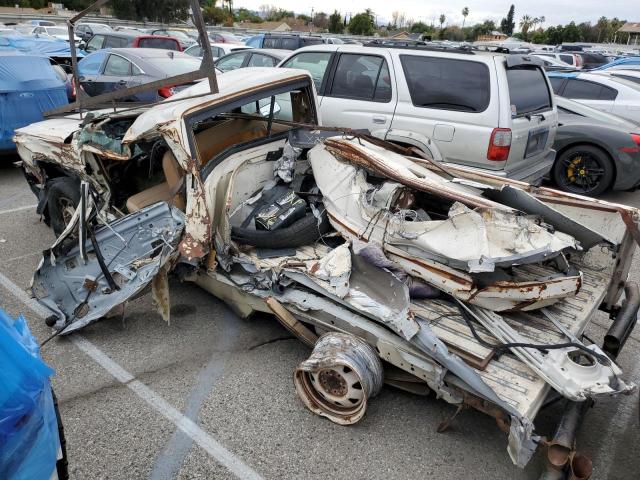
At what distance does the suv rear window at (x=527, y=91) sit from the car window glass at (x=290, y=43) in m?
10.4

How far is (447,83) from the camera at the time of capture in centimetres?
557

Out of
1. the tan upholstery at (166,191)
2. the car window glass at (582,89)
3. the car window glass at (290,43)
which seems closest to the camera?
the tan upholstery at (166,191)

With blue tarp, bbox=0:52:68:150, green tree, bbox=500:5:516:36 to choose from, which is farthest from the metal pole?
green tree, bbox=500:5:516:36

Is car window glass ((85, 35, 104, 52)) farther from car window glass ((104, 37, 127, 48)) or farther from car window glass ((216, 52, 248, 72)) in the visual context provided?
car window glass ((216, 52, 248, 72))

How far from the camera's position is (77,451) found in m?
2.83

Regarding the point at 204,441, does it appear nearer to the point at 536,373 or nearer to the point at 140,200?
the point at 536,373

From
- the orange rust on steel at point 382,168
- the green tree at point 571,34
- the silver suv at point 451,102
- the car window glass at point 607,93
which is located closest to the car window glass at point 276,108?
the silver suv at point 451,102

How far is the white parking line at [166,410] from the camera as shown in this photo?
2760mm

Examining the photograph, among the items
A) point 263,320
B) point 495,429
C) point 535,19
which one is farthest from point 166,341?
point 535,19

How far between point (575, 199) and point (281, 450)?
2609 millimetres

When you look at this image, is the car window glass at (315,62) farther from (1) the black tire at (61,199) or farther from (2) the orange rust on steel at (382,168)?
(1) the black tire at (61,199)

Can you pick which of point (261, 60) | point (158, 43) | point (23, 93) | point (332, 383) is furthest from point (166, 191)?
point (158, 43)

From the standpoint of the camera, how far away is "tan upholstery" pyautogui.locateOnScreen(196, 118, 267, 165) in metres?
4.46

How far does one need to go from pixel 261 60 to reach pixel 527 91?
16.3 ft
